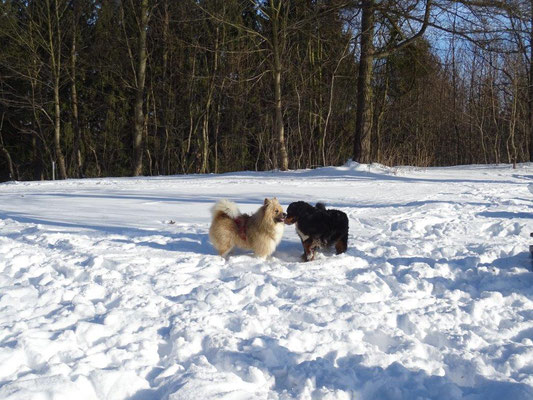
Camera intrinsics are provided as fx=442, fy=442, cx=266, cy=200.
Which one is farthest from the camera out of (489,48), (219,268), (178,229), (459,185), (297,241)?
(489,48)

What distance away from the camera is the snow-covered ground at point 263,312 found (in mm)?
2732

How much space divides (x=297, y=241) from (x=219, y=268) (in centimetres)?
164

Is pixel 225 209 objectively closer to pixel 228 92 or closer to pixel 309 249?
pixel 309 249

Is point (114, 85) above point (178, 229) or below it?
above

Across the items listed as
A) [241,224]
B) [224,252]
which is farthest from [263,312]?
[241,224]

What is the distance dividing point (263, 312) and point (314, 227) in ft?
5.80

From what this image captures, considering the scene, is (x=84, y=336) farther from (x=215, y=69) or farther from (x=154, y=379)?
(x=215, y=69)

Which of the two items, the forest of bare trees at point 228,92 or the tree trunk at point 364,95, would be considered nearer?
the tree trunk at point 364,95

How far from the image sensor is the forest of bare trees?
19094mm

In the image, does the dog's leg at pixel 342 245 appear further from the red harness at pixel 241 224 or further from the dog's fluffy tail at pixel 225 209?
the dog's fluffy tail at pixel 225 209

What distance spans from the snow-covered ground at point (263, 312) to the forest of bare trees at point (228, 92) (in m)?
11.0

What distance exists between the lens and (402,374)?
2.87 m

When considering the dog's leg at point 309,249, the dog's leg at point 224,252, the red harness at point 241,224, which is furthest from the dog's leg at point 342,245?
the dog's leg at point 224,252

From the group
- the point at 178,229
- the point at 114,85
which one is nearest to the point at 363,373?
the point at 178,229
